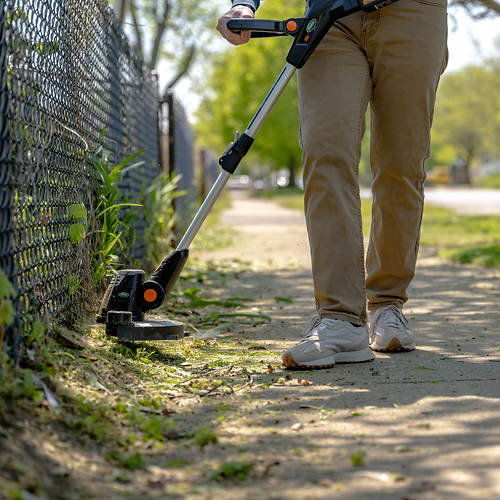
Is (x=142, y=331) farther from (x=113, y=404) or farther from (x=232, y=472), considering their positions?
(x=232, y=472)

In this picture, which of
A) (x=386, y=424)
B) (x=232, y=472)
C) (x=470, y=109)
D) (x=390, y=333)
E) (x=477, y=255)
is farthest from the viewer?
(x=470, y=109)

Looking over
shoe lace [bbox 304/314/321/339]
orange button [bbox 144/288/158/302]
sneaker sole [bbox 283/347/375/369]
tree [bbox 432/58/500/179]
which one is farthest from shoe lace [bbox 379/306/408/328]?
tree [bbox 432/58/500/179]

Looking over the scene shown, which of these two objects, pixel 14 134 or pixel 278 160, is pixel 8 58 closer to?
pixel 14 134

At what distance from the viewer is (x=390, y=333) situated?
3.33 m

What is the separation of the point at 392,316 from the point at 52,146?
1.61m

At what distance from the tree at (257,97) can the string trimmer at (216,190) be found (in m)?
23.9

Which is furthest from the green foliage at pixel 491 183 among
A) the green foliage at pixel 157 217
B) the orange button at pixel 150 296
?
the orange button at pixel 150 296

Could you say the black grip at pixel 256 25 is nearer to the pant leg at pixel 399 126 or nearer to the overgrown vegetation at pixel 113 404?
the pant leg at pixel 399 126

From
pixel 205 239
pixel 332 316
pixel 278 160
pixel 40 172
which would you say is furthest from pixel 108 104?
pixel 278 160

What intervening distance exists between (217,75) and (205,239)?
3118 cm

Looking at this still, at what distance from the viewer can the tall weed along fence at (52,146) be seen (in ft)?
7.86

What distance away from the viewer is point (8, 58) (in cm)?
243

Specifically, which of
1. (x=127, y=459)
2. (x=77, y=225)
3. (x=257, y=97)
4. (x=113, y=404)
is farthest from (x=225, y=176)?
(x=257, y=97)

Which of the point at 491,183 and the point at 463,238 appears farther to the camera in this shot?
the point at 491,183
